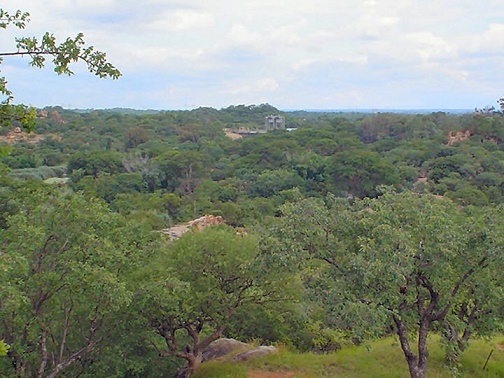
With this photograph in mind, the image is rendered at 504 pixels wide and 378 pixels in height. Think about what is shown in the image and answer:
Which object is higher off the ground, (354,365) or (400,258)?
(400,258)

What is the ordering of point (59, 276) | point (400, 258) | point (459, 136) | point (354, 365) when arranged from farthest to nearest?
point (459, 136) < point (354, 365) < point (59, 276) < point (400, 258)

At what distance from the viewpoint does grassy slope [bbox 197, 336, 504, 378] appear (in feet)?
32.3

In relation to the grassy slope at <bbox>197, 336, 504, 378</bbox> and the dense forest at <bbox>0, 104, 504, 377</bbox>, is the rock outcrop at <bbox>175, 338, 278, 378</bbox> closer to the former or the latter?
the grassy slope at <bbox>197, 336, 504, 378</bbox>

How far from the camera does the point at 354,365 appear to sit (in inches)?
402

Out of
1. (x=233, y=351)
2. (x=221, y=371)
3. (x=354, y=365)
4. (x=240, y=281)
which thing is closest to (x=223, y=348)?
(x=233, y=351)

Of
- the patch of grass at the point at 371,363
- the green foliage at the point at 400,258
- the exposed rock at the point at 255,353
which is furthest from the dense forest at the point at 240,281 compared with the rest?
the patch of grass at the point at 371,363

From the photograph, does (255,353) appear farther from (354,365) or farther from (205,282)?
(205,282)

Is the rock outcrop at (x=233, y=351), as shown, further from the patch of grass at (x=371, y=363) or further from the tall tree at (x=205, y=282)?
the tall tree at (x=205, y=282)

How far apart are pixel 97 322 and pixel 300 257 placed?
329 cm

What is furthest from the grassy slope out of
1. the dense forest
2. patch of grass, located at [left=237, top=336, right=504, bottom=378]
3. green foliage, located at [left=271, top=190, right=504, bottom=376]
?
green foliage, located at [left=271, top=190, right=504, bottom=376]

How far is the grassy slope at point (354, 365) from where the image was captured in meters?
9.85

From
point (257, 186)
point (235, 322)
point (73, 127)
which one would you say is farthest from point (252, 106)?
point (235, 322)

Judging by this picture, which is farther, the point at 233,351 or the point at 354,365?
the point at 233,351

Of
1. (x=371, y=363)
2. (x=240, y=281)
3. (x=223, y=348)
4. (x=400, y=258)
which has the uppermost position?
(x=400, y=258)
